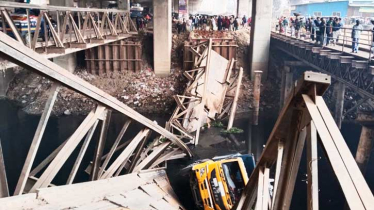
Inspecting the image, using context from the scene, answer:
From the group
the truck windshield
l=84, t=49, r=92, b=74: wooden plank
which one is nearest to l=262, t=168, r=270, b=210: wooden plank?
the truck windshield

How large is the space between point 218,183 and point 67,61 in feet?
51.6

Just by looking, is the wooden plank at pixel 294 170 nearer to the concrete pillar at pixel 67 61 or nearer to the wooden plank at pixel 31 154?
the wooden plank at pixel 31 154

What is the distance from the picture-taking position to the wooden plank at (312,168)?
239 cm

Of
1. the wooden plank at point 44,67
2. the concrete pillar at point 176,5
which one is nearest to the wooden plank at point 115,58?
the wooden plank at point 44,67

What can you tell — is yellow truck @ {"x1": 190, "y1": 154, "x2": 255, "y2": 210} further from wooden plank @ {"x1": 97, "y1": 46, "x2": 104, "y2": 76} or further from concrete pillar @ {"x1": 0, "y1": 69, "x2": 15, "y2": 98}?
concrete pillar @ {"x1": 0, "y1": 69, "x2": 15, "y2": 98}

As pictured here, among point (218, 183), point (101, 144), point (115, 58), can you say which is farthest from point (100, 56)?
point (101, 144)

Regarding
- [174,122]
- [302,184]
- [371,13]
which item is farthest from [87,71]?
[371,13]

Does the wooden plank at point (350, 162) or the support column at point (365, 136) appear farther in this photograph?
the support column at point (365, 136)

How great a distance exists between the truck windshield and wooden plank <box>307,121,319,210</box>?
19.3 ft

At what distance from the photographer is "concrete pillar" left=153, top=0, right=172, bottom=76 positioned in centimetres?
2095

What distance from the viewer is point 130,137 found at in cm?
1599

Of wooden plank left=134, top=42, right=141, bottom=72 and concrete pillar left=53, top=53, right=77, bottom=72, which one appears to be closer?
concrete pillar left=53, top=53, right=77, bottom=72

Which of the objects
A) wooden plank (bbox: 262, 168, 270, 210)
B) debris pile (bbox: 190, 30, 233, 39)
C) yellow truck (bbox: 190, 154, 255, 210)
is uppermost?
debris pile (bbox: 190, 30, 233, 39)

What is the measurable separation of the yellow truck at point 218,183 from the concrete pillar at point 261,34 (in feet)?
45.3
